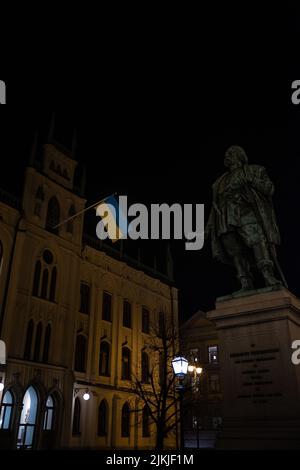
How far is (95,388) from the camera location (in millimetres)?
31891

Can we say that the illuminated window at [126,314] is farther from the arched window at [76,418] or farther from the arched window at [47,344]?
the arched window at [47,344]

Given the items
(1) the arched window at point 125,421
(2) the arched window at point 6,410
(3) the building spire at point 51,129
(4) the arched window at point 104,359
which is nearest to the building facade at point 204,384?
(1) the arched window at point 125,421

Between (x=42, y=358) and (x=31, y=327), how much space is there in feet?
7.55

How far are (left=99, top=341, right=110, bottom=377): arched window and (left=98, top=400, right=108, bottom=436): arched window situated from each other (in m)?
2.33

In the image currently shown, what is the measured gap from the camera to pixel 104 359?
112 ft

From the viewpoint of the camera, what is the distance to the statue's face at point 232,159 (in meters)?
9.33

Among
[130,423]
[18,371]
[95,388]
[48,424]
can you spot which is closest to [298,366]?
[18,371]

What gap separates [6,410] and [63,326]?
7135 millimetres

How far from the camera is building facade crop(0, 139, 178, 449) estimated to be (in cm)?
2658

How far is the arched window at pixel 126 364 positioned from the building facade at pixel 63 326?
9 centimetres

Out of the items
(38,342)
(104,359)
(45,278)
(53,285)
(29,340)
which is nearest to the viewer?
(29,340)

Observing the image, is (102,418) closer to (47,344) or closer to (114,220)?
(47,344)

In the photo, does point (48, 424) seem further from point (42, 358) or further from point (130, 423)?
point (130, 423)

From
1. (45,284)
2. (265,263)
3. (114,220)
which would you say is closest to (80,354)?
(45,284)
